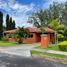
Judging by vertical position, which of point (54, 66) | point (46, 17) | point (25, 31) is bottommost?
point (54, 66)

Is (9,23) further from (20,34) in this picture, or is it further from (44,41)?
(44,41)

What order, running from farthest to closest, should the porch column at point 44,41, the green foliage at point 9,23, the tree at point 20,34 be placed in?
the green foliage at point 9,23 → the tree at point 20,34 → the porch column at point 44,41

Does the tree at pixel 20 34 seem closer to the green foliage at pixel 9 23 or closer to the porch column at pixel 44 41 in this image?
the porch column at pixel 44 41

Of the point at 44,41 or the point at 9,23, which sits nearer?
the point at 44,41

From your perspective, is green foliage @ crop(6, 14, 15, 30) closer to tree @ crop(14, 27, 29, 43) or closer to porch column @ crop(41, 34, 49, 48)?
tree @ crop(14, 27, 29, 43)

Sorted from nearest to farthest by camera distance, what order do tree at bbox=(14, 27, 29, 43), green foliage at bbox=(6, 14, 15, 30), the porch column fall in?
the porch column, tree at bbox=(14, 27, 29, 43), green foliage at bbox=(6, 14, 15, 30)

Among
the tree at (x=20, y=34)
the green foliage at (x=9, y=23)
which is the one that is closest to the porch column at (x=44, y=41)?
the tree at (x=20, y=34)

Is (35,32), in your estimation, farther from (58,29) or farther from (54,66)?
(54,66)

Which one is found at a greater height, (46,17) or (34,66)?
(46,17)

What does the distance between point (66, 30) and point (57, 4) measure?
19.5 m

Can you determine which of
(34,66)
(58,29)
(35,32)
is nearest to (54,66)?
(34,66)

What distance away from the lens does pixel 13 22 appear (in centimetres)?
6188

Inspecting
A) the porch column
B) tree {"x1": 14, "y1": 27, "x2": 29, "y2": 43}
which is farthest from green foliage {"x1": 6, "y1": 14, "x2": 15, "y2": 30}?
the porch column

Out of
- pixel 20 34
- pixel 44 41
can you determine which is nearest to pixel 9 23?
pixel 20 34
